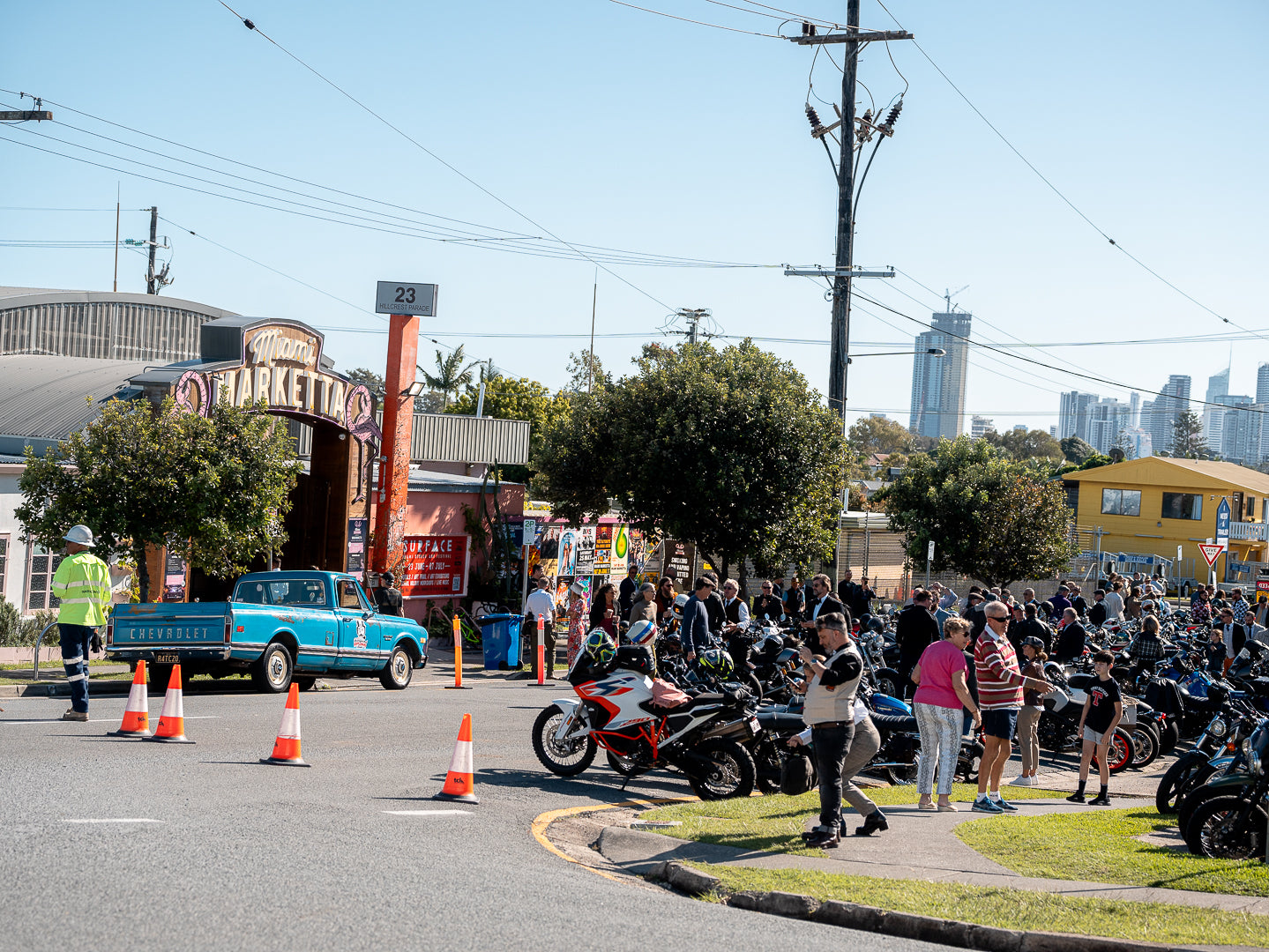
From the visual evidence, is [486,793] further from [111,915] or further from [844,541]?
[844,541]

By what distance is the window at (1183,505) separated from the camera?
63125 mm

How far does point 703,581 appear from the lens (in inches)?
659

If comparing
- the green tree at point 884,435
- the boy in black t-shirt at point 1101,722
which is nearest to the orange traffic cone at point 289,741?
the boy in black t-shirt at point 1101,722

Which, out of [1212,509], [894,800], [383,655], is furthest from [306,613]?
[1212,509]

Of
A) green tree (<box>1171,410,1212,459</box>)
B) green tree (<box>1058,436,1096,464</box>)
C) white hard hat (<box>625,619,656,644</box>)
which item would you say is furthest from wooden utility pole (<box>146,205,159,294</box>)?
green tree (<box>1171,410,1212,459</box>)

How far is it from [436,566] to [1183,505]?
153 ft

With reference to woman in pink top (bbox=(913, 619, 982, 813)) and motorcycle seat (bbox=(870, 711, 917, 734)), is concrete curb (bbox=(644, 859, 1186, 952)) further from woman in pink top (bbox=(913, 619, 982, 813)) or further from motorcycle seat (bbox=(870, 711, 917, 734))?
motorcycle seat (bbox=(870, 711, 917, 734))

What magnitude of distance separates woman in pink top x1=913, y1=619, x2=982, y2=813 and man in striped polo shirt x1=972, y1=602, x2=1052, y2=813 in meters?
0.56

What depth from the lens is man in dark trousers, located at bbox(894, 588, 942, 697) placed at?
1587 cm

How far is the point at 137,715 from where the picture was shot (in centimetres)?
1268

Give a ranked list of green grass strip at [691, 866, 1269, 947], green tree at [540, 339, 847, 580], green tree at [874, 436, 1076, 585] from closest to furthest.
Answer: green grass strip at [691, 866, 1269, 947]
green tree at [540, 339, 847, 580]
green tree at [874, 436, 1076, 585]

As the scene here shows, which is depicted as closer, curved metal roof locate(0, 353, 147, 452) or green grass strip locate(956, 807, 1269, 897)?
green grass strip locate(956, 807, 1269, 897)

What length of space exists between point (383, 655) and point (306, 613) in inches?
72.7

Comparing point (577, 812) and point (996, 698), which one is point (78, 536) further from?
point (996, 698)
